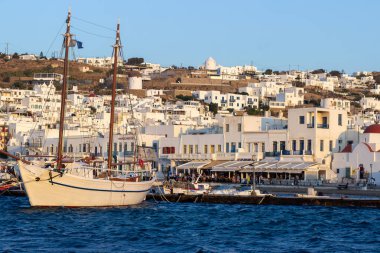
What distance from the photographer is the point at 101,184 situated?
54.6 m

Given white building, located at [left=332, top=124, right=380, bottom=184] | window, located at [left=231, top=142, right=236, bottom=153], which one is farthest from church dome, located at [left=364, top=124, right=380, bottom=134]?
window, located at [left=231, top=142, right=236, bottom=153]

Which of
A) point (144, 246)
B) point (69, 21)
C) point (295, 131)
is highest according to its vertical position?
point (69, 21)

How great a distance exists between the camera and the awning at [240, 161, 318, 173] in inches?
3017

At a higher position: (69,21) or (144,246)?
(69,21)

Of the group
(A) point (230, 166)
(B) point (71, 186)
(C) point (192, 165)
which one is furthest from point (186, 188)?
(C) point (192, 165)

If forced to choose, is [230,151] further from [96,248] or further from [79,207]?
[96,248]

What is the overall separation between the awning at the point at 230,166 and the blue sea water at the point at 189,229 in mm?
21526

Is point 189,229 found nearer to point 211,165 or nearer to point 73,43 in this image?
point 73,43

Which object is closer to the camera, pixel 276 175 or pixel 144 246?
pixel 144 246

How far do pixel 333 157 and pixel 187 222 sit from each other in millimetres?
34421

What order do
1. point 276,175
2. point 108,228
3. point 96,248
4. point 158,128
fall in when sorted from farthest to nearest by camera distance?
point 158,128 → point 276,175 → point 108,228 → point 96,248

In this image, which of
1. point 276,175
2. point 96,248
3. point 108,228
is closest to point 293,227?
point 108,228

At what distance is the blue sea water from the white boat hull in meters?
0.96

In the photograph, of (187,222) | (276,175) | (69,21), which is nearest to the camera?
(187,222)
